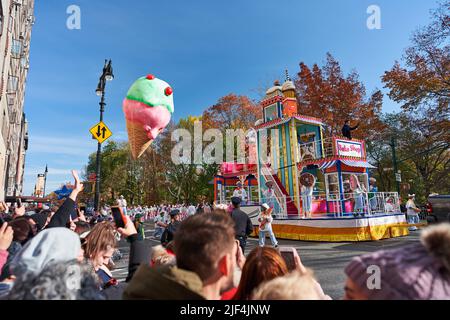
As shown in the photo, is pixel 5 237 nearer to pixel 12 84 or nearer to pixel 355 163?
pixel 355 163

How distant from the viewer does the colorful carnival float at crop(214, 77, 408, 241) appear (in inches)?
460

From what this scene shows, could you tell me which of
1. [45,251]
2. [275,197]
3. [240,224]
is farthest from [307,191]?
[45,251]

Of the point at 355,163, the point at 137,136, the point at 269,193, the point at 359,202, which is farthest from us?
the point at 269,193

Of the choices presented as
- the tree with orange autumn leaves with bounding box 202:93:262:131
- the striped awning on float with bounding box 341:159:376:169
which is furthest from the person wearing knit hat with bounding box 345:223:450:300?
the tree with orange autumn leaves with bounding box 202:93:262:131

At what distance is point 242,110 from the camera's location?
1234 inches

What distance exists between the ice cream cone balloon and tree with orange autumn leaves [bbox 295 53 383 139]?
914 inches

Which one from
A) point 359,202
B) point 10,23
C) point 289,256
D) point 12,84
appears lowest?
point 289,256

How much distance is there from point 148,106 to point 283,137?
12.9 m

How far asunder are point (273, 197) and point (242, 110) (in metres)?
18.8

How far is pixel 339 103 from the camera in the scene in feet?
81.3

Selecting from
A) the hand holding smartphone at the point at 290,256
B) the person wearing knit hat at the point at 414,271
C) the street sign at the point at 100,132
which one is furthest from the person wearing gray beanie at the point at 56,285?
the street sign at the point at 100,132
